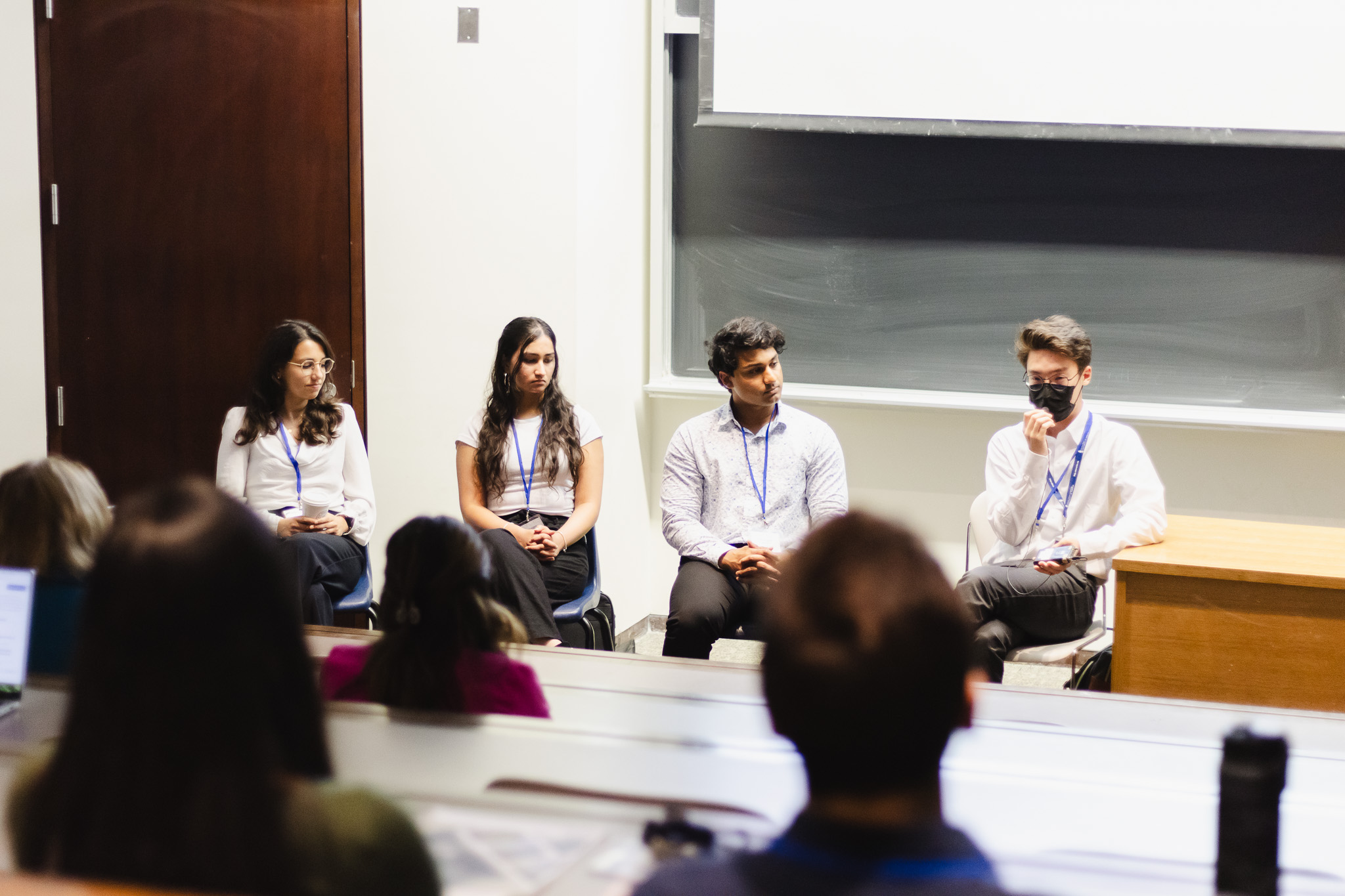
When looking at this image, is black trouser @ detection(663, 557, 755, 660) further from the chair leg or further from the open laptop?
the open laptop

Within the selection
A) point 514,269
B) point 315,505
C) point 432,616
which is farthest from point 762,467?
point 432,616

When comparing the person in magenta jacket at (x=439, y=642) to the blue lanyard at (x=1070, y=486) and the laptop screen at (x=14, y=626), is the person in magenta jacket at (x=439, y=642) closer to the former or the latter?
the laptop screen at (x=14, y=626)

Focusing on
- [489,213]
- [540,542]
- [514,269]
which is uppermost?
[489,213]

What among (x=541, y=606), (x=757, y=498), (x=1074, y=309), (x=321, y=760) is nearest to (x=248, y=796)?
(x=321, y=760)

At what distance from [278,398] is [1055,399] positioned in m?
2.16

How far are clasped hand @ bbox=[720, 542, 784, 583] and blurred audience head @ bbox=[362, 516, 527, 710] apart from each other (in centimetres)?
142

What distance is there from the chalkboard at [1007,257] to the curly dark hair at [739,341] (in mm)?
801

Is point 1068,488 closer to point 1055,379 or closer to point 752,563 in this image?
point 1055,379

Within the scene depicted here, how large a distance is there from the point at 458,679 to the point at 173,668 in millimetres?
746

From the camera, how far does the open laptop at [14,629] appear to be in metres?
1.62

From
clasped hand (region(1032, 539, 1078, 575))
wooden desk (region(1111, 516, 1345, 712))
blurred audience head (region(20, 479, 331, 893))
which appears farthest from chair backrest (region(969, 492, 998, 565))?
blurred audience head (region(20, 479, 331, 893))

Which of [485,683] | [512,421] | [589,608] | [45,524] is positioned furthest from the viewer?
[512,421]

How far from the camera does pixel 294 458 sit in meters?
3.42

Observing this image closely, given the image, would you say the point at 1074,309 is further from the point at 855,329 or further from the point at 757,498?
the point at 757,498
